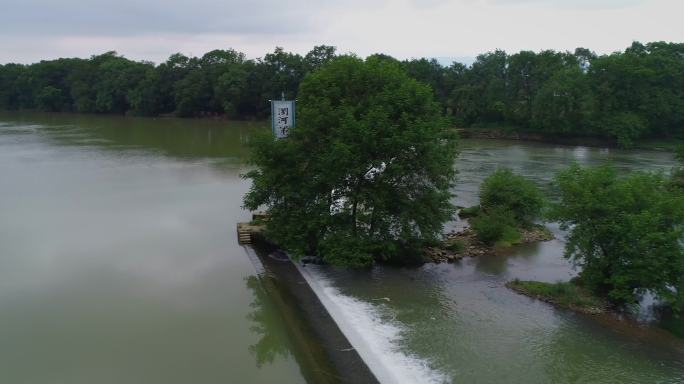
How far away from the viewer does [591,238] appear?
1717cm

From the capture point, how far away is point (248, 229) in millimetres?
24391

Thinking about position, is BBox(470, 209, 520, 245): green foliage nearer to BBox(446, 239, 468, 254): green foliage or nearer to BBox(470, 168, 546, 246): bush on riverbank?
BBox(470, 168, 546, 246): bush on riverbank

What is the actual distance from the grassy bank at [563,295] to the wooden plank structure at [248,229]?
11.5 metres

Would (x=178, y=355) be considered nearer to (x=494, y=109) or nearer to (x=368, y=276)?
(x=368, y=276)

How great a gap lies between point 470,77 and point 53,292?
204 ft

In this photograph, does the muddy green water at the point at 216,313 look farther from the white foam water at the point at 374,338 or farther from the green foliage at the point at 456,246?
the green foliage at the point at 456,246

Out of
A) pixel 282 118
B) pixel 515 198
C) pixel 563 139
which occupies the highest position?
pixel 282 118

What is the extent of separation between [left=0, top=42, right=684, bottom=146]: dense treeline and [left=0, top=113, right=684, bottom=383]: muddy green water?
21303mm

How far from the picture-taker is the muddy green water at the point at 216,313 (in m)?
14.2

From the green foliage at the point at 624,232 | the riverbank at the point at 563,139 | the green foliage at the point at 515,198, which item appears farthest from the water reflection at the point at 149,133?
the riverbank at the point at 563,139

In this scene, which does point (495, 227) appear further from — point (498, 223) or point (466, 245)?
point (466, 245)

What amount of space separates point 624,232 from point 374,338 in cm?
839

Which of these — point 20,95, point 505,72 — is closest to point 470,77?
point 505,72

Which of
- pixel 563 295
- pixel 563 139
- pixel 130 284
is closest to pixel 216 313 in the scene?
pixel 130 284
